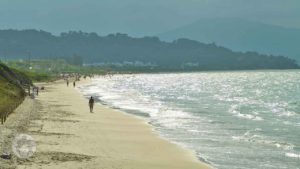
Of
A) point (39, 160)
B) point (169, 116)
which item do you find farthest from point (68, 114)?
point (39, 160)

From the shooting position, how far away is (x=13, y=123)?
122ft

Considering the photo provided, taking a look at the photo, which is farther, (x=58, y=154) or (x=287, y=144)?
(x=287, y=144)

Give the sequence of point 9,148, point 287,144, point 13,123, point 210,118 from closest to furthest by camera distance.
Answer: point 9,148
point 287,144
point 13,123
point 210,118

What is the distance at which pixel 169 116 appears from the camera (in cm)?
5494

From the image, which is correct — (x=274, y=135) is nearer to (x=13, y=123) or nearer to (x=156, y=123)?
(x=156, y=123)

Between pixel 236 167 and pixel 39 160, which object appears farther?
pixel 236 167

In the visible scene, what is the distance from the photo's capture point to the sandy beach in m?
24.7

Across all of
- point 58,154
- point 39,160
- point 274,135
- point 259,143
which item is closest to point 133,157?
point 58,154

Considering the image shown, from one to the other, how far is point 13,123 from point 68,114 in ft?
54.3

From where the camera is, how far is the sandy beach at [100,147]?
24.7 meters

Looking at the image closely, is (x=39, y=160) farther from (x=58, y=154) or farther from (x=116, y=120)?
(x=116, y=120)

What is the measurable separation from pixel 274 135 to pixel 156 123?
12550 mm

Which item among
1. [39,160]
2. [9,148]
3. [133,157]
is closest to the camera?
[39,160]

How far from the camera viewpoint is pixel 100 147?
102ft
